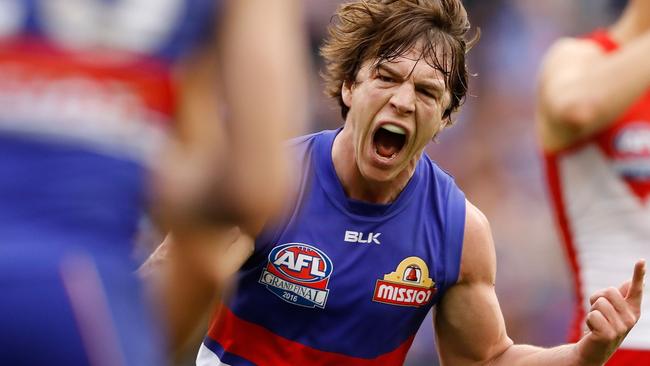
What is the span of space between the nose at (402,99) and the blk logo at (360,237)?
0.44 m

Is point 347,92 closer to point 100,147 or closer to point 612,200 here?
point 612,200

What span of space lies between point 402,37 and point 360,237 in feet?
2.33

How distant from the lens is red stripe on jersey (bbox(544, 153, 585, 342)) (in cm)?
531

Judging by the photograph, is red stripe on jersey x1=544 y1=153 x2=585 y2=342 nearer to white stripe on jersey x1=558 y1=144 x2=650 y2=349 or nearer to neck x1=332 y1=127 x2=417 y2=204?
white stripe on jersey x1=558 y1=144 x2=650 y2=349

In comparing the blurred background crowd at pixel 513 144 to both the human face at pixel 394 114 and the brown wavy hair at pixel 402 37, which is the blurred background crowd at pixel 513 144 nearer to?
the brown wavy hair at pixel 402 37

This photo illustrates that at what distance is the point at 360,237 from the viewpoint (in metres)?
4.48

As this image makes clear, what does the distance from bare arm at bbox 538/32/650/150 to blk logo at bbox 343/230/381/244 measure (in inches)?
40.9

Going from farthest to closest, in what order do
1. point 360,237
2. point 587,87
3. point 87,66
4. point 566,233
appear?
point 566,233
point 587,87
point 360,237
point 87,66

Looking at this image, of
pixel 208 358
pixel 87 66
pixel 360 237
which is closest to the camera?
pixel 87 66

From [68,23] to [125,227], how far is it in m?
0.37

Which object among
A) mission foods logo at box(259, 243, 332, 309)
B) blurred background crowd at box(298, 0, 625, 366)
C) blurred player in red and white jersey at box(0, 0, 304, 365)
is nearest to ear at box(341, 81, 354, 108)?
mission foods logo at box(259, 243, 332, 309)

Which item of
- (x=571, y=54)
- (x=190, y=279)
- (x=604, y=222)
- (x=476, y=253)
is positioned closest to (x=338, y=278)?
(x=476, y=253)

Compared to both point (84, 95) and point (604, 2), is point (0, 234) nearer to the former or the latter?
point (84, 95)

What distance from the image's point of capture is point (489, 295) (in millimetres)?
4527
